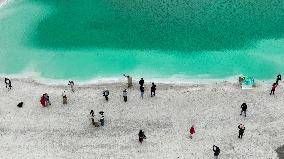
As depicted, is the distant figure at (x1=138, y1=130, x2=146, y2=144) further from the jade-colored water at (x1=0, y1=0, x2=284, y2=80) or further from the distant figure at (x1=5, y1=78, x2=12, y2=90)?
the distant figure at (x1=5, y1=78, x2=12, y2=90)

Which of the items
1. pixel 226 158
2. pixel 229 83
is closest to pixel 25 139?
pixel 226 158

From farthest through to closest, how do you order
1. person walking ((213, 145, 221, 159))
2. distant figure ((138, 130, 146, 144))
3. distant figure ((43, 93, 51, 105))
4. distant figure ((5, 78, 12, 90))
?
distant figure ((5, 78, 12, 90)) < distant figure ((43, 93, 51, 105)) < distant figure ((138, 130, 146, 144)) < person walking ((213, 145, 221, 159))

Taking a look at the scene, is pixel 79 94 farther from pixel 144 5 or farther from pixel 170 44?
pixel 144 5

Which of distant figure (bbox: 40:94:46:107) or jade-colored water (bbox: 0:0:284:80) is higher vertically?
jade-colored water (bbox: 0:0:284:80)

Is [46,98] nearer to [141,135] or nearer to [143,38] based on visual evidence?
[141,135]

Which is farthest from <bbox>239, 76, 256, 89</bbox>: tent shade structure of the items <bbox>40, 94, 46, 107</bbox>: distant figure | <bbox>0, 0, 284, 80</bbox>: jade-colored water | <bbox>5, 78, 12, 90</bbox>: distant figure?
<bbox>5, 78, 12, 90</bbox>: distant figure

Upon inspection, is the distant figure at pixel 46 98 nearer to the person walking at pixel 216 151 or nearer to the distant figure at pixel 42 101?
the distant figure at pixel 42 101

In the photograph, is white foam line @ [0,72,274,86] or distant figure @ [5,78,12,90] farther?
white foam line @ [0,72,274,86]

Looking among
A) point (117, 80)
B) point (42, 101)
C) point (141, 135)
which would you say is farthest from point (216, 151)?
point (42, 101)
